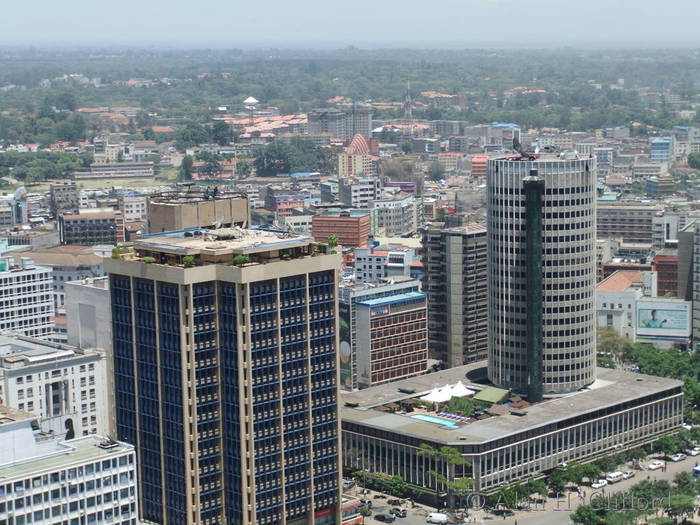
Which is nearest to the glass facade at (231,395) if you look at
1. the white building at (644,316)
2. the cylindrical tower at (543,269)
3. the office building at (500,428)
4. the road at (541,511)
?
the road at (541,511)

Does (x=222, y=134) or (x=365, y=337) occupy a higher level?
(x=222, y=134)

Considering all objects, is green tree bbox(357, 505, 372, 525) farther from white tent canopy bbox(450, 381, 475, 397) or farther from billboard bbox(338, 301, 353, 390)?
billboard bbox(338, 301, 353, 390)

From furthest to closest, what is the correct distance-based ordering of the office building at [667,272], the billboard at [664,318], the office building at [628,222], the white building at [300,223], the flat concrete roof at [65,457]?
the white building at [300,223]
the office building at [628,222]
the office building at [667,272]
the billboard at [664,318]
the flat concrete roof at [65,457]

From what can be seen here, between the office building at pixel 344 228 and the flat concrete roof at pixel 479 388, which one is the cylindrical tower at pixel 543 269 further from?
the office building at pixel 344 228

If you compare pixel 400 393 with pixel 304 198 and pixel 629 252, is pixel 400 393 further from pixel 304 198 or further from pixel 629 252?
pixel 304 198

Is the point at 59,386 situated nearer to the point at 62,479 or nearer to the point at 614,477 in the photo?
the point at 62,479

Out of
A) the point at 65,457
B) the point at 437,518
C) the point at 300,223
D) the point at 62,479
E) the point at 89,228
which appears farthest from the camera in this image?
the point at 300,223

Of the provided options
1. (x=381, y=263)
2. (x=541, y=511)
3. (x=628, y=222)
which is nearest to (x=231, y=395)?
(x=541, y=511)
